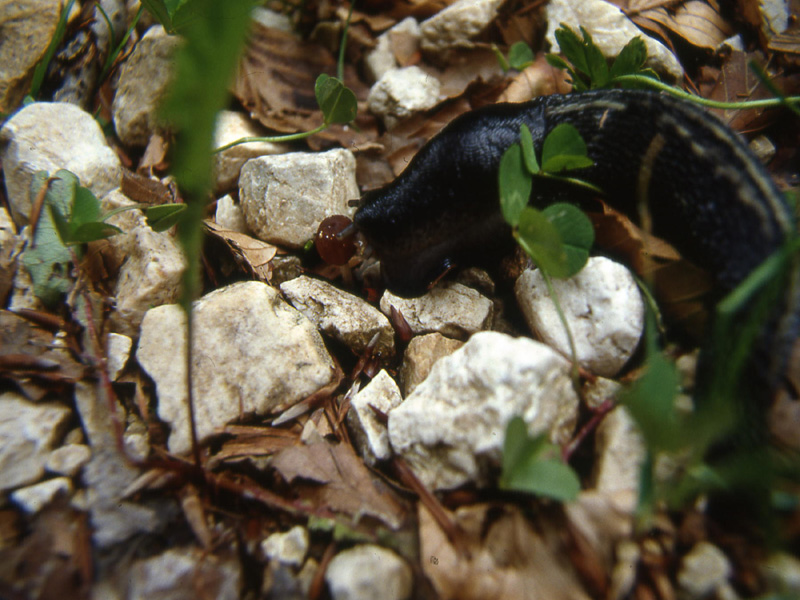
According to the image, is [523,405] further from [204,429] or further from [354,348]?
[204,429]

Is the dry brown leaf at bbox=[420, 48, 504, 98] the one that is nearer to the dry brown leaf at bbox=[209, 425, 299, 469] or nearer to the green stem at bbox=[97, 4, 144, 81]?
the green stem at bbox=[97, 4, 144, 81]

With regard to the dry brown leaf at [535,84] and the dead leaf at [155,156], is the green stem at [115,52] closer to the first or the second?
the dead leaf at [155,156]

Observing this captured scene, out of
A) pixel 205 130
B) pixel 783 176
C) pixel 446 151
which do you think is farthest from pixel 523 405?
pixel 783 176

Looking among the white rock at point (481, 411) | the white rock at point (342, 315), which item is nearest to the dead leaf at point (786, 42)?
the white rock at point (481, 411)

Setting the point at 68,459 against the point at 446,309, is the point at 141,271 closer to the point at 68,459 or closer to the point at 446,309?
the point at 68,459

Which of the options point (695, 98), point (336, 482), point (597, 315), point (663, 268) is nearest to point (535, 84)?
point (695, 98)

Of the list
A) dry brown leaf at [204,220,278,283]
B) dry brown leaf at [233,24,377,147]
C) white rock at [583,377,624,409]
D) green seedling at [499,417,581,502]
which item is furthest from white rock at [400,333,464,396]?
dry brown leaf at [233,24,377,147]
